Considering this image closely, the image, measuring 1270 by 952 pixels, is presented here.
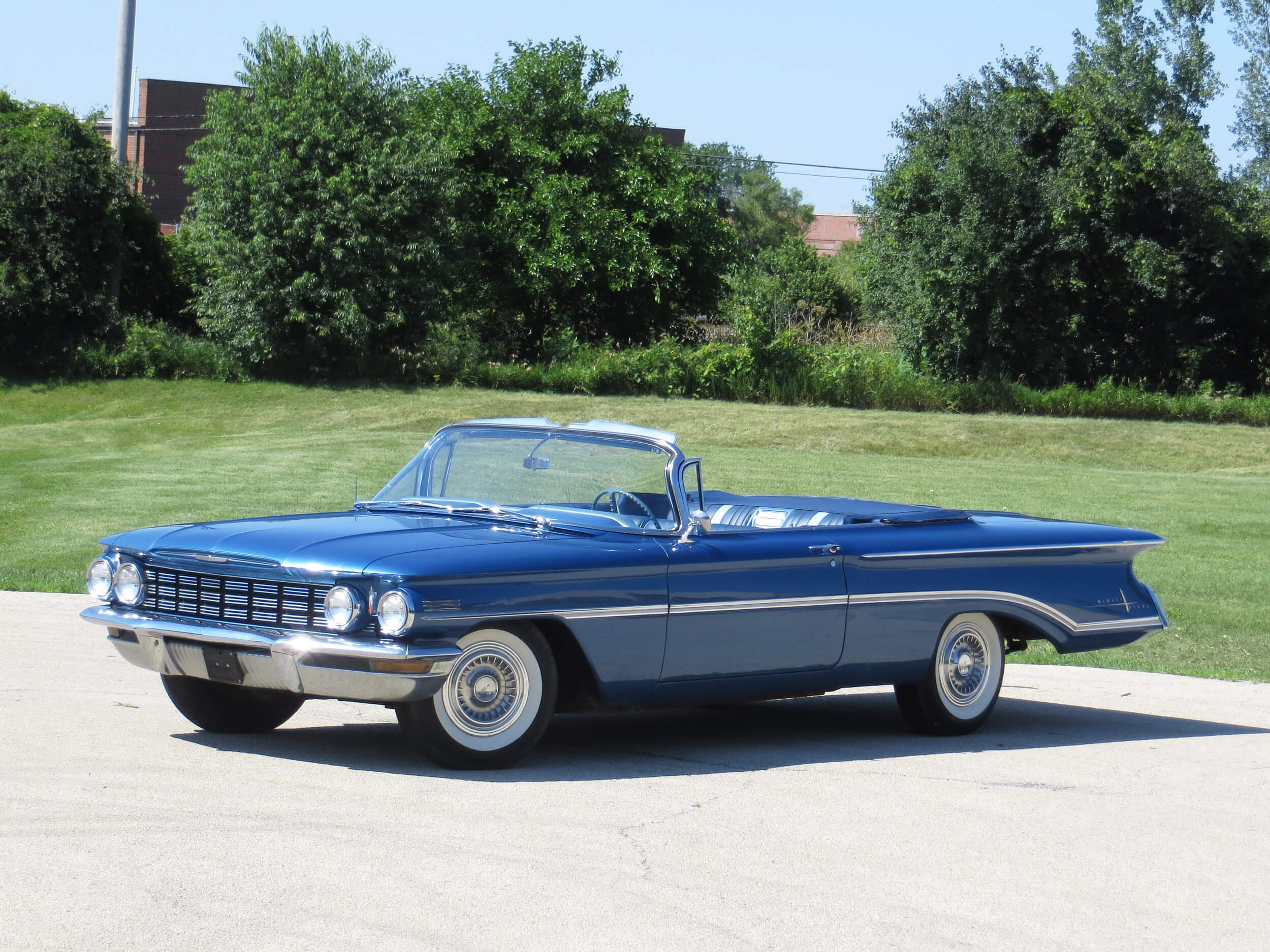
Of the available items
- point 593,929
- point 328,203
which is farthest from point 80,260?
point 593,929

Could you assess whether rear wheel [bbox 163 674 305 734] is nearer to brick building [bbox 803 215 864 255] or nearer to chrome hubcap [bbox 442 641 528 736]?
chrome hubcap [bbox 442 641 528 736]

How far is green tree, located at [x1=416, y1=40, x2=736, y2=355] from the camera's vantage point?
38.0m

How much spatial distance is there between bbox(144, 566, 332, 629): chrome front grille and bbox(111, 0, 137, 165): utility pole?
108 feet

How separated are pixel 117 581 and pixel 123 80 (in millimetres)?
33874

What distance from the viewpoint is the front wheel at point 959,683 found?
7117 mm

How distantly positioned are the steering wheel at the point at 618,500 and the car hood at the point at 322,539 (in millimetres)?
408

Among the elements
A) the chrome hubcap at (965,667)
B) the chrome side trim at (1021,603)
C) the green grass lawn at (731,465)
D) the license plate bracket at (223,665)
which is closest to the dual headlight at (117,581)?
the license plate bracket at (223,665)

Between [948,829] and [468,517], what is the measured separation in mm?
2438

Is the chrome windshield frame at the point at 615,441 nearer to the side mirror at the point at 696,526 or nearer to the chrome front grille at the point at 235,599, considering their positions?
the side mirror at the point at 696,526

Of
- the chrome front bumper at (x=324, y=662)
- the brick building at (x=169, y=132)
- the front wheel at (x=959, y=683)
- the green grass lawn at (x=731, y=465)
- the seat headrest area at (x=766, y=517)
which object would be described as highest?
the brick building at (x=169, y=132)

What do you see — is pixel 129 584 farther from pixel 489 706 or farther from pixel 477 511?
pixel 489 706

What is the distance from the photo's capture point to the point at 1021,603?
23.7ft

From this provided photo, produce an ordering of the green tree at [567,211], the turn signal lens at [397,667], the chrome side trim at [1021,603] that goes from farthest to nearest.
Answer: the green tree at [567,211] → the chrome side trim at [1021,603] → the turn signal lens at [397,667]

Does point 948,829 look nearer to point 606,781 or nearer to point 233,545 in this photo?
point 606,781
